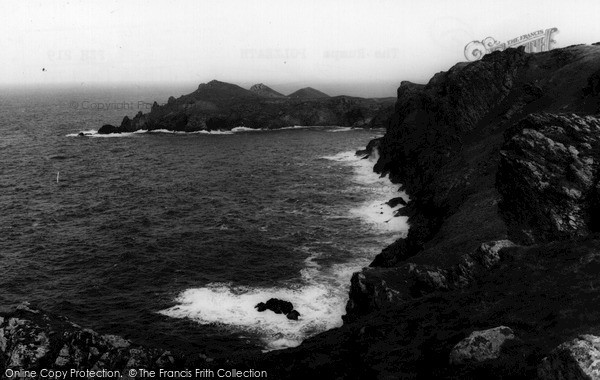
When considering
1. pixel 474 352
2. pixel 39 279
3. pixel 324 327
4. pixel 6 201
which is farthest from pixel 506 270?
pixel 6 201

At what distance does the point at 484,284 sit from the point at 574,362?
46.9 ft

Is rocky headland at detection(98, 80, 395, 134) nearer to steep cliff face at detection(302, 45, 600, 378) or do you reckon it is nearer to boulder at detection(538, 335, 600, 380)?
steep cliff face at detection(302, 45, 600, 378)

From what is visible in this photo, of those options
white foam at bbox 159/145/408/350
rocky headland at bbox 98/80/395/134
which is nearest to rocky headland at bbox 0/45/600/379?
white foam at bbox 159/145/408/350

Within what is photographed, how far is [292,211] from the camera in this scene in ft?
228

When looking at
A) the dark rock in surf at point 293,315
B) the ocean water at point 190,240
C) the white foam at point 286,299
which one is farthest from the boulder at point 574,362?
the dark rock in surf at point 293,315

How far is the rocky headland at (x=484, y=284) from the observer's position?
21344 millimetres

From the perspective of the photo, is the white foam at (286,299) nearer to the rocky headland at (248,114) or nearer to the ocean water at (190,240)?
the ocean water at (190,240)

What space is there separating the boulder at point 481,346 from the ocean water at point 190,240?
17.4m

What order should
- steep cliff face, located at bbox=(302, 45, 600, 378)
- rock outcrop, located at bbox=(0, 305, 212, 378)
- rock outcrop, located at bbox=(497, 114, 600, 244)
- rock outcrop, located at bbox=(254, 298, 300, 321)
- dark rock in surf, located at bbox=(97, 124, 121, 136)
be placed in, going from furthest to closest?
dark rock in surf, located at bbox=(97, 124, 121, 136)
rock outcrop, located at bbox=(254, 298, 300, 321)
rock outcrop, located at bbox=(497, 114, 600, 244)
rock outcrop, located at bbox=(0, 305, 212, 378)
steep cliff face, located at bbox=(302, 45, 600, 378)

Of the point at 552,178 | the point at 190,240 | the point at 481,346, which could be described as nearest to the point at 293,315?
the point at 481,346

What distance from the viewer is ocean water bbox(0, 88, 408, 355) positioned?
130ft

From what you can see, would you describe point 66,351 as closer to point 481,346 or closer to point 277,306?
point 277,306

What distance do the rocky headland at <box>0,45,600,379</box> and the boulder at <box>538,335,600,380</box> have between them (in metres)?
0.05

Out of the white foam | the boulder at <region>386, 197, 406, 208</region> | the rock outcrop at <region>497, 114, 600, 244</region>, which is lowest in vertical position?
the white foam
